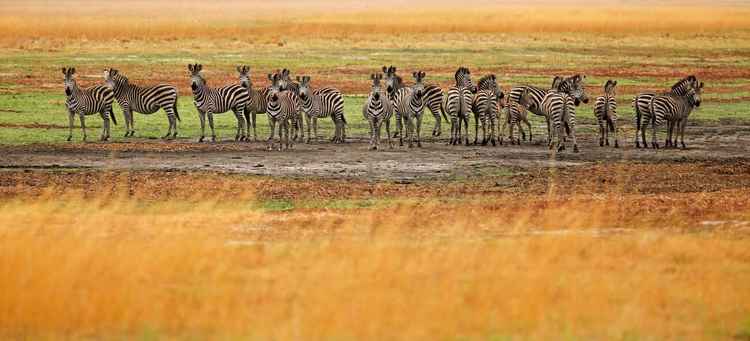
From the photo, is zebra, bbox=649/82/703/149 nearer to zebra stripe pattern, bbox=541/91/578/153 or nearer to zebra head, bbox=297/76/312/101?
zebra stripe pattern, bbox=541/91/578/153

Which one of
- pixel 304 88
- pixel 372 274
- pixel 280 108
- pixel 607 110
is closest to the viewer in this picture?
pixel 372 274

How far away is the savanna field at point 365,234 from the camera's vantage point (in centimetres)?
1117

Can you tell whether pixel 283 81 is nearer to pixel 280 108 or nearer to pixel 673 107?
pixel 280 108

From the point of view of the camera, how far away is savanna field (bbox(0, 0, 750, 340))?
1117 cm

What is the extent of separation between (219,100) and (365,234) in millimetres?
13284

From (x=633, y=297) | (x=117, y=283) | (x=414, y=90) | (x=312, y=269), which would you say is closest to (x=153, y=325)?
(x=117, y=283)

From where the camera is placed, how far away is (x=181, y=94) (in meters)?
38.3

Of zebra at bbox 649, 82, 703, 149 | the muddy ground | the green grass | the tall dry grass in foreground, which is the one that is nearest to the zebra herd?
zebra at bbox 649, 82, 703, 149

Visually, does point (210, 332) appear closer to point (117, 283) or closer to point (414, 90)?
point (117, 283)

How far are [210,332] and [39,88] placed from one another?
30.4m

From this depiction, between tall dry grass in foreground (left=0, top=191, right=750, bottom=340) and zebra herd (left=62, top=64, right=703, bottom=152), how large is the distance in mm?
8867

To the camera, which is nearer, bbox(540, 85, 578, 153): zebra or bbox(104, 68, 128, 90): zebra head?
bbox(540, 85, 578, 153): zebra

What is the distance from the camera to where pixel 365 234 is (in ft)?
49.5

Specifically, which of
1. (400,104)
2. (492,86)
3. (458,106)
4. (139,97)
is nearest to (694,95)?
(492,86)
